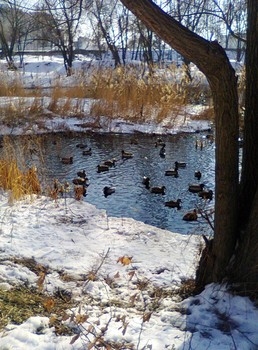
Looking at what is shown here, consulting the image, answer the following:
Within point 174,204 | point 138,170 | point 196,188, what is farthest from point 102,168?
point 174,204

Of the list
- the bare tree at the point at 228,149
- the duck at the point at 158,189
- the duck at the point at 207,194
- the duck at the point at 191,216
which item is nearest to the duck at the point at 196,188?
the duck at the point at 207,194

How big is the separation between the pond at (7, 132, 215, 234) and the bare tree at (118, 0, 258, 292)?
1.66 meters

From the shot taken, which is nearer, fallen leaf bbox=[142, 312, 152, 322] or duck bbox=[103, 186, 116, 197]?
fallen leaf bbox=[142, 312, 152, 322]

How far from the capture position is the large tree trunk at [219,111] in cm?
269

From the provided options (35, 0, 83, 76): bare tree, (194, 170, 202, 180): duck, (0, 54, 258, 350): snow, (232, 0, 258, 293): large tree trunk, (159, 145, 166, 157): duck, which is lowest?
(0, 54, 258, 350): snow

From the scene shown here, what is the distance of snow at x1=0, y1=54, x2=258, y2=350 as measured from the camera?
2494 mm

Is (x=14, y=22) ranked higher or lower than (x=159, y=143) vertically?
higher

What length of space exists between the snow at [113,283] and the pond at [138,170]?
695 millimetres

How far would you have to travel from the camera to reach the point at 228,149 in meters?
2.85

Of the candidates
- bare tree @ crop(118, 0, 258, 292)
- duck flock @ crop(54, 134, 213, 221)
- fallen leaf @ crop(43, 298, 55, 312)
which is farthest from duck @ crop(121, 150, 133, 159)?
fallen leaf @ crop(43, 298, 55, 312)

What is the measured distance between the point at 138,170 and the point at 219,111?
5194 millimetres

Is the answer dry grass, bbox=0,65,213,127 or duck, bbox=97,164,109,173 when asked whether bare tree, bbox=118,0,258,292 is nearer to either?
duck, bbox=97,164,109,173

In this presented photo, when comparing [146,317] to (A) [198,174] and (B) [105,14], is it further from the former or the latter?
(B) [105,14]

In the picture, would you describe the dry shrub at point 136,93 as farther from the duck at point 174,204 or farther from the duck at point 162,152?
the duck at point 174,204
